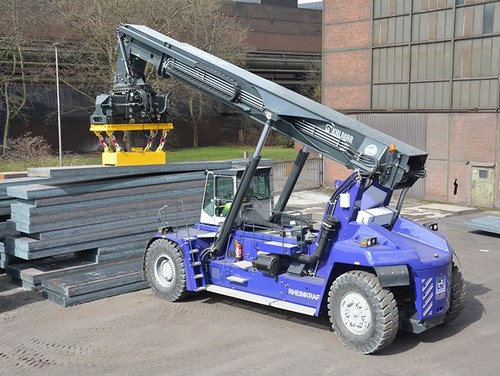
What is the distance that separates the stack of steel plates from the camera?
11758 millimetres

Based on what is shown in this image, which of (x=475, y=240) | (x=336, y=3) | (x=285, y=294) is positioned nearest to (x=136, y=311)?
(x=285, y=294)

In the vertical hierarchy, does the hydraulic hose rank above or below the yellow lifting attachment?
below

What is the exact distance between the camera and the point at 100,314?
1066 cm

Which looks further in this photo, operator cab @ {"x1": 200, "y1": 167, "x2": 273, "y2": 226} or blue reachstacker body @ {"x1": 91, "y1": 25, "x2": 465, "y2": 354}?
operator cab @ {"x1": 200, "y1": 167, "x2": 273, "y2": 226}

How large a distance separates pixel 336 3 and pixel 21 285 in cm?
2240

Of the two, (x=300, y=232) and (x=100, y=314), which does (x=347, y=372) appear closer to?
(x=300, y=232)

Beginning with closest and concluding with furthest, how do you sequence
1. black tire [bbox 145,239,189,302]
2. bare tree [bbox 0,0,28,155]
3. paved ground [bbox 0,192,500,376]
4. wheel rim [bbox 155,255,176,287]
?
paved ground [bbox 0,192,500,376] < black tire [bbox 145,239,189,302] < wheel rim [bbox 155,255,176,287] < bare tree [bbox 0,0,28,155]

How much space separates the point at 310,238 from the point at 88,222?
5.16m

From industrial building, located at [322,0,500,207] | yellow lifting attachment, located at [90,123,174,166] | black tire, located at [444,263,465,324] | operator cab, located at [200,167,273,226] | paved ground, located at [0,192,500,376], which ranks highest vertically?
industrial building, located at [322,0,500,207]

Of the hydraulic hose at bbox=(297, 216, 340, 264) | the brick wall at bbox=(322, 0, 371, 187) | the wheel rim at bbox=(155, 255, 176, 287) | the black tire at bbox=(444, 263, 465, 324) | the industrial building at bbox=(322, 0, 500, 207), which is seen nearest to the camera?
the hydraulic hose at bbox=(297, 216, 340, 264)

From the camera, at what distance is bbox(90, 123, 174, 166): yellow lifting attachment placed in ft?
41.2

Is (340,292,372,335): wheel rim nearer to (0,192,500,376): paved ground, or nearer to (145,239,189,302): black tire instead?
(0,192,500,376): paved ground

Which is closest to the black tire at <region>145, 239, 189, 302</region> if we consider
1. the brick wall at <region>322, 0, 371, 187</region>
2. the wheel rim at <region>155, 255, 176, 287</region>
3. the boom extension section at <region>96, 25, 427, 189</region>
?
the wheel rim at <region>155, 255, 176, 287</region>

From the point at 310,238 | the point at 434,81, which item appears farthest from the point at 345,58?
the point at 310,238
